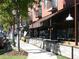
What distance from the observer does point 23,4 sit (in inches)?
943

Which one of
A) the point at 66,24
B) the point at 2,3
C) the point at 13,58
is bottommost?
the point at 13,58

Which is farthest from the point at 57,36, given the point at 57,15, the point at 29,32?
the point at 29,32

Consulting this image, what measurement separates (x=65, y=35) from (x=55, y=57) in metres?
9.77

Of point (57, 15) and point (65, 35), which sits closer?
point (57, 15)

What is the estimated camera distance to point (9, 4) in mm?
24094

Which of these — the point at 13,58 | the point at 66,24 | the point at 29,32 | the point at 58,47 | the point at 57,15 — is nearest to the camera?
the point at 13,58

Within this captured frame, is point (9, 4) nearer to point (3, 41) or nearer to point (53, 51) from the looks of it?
point (53, 51)

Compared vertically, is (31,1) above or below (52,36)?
above

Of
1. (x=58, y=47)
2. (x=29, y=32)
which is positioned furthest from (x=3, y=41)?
(x=29, y=32)

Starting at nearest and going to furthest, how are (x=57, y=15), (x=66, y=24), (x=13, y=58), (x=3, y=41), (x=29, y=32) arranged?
(x=13, y=58) → (x=57, y=15) → (x=66, y=24) → (x=3, y=41) → (x=29, y=32)

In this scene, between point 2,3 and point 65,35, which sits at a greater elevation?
point 2,3

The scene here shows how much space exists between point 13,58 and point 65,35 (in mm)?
10642

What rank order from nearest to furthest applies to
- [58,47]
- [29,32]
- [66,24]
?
[58,47]
[66,24]
[29,32]

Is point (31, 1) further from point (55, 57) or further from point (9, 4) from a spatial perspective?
point (55, 57)
